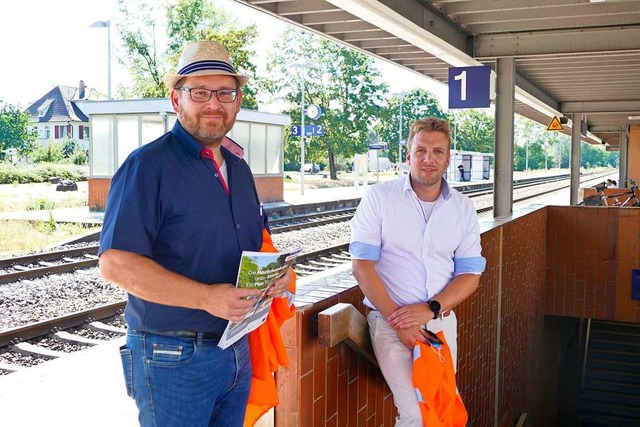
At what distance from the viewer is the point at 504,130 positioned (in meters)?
9.29

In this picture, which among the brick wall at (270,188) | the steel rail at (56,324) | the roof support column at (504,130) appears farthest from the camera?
the brick wall at (270,188)

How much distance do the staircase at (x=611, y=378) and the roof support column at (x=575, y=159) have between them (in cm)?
367

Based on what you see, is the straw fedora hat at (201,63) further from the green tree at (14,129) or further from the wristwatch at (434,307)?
the green tree at (14,129)

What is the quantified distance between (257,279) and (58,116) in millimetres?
75830

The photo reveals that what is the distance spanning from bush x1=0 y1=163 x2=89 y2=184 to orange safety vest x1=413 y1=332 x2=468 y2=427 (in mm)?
35972

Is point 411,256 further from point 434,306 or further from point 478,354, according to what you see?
point 478,354

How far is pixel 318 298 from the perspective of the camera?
10.2 feet

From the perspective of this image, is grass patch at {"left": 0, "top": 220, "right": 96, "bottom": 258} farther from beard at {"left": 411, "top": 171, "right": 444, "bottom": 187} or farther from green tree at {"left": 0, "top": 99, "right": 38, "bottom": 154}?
green tree at {"left": 0, "top": 99, "right": 38, "bottom": 154}

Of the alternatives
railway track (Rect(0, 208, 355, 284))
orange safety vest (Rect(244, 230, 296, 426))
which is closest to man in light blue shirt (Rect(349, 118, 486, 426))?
orange safety vest (Rect(244, 230, 296, 426))

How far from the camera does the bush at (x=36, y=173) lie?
3575 cm

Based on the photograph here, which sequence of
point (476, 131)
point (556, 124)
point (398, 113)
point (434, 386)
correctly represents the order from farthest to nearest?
point (476, 131) < point (398, 113) < point (556, 124) < point (434, 386)

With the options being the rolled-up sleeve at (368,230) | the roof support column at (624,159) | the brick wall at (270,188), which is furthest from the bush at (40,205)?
the rolled-up sleeve at (368,230)

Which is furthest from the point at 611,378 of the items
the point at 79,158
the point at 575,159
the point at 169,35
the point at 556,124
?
the point at 79,158

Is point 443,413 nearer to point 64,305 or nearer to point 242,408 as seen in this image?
point 242,408
